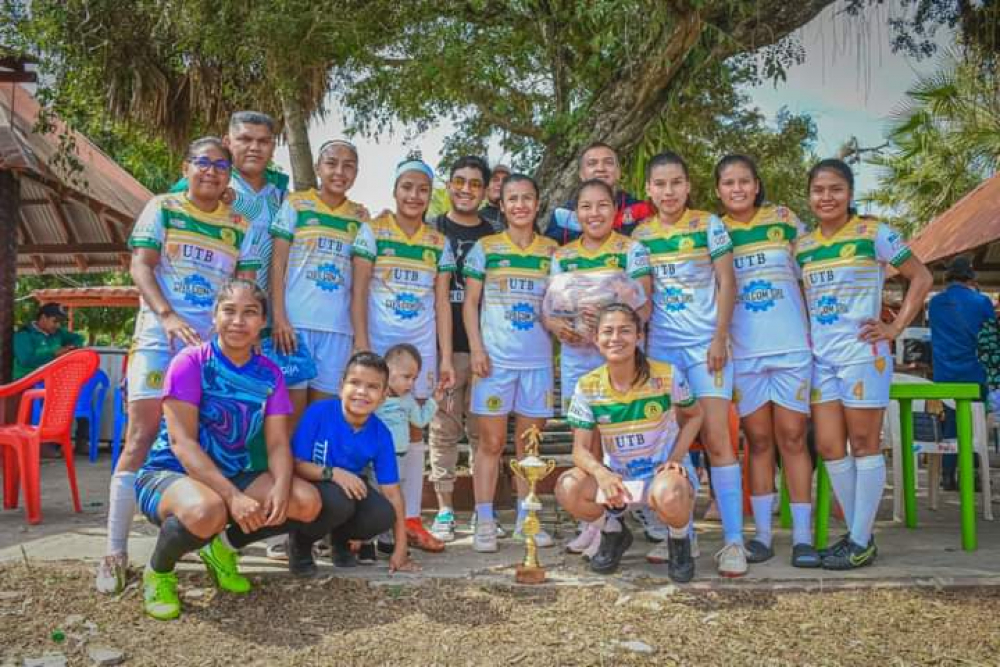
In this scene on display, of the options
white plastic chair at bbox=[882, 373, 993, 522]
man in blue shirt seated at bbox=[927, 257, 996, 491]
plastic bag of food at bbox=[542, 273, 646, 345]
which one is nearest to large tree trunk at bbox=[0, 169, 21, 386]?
plastic bag of food at bbox=[542, 273, 646, 345]

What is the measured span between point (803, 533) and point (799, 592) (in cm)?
46

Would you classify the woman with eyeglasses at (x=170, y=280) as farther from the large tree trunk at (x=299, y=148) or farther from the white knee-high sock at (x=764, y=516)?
the large tree trunk at (x=299, y=148)

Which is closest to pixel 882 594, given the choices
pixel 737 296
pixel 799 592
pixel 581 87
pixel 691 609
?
pixel 799 592

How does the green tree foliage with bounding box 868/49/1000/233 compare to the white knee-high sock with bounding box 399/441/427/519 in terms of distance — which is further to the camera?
the green tree foliage with bounding box 868/49/1000/233

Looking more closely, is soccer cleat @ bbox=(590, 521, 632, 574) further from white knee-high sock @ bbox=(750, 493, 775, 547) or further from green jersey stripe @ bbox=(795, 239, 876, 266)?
green jersey stripe @ bbox=(795, 239, 876, 266)

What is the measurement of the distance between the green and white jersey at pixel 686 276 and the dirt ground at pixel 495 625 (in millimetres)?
1216

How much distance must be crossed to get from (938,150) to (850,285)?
11218 mm

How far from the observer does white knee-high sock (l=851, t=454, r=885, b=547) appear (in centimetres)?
374

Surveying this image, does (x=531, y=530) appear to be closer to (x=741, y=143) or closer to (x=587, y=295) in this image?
(x=587, y=295)

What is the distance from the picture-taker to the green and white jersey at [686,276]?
387 centimetres

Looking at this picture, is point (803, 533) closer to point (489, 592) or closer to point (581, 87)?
point (489, 592)

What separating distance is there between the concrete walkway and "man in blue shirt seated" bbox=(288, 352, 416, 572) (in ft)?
0.58

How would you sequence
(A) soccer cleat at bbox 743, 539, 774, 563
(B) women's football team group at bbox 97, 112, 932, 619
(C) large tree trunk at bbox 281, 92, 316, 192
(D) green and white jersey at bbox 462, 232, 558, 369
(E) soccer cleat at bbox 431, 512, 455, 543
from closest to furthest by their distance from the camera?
(B) women's football team group at bbox 97, 112, 932, 619
(A) soccer cleat at bbox 743, 539, 774, 563
(D) green and white jersey at bbox 462, 232, 558, 369
(E) soccer cleat at bbox 431, 512, 455, 543
(C) large tree trunk at bbox 281, 92, 316, 192

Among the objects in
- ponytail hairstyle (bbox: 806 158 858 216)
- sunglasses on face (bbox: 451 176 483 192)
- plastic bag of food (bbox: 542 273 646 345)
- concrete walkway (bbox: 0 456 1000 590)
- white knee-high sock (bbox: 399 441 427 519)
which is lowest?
concrete walkway (bbox: 0 456 1000 590)
